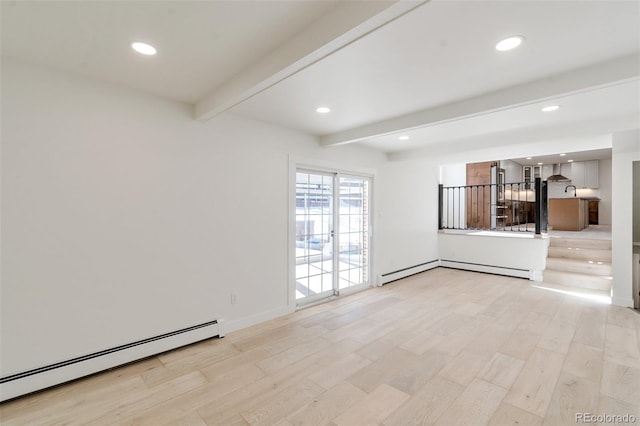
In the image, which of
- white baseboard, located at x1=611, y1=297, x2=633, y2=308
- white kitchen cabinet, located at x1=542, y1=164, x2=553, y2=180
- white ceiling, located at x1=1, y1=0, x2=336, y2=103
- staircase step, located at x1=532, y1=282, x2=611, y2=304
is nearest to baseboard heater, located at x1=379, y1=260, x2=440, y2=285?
staircase step, located at x1=532, y1=282, x2=611, y2=304

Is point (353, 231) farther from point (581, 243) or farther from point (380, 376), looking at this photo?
point (581, 243)

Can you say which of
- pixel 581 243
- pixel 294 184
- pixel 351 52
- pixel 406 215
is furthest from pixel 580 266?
pixel 351 52

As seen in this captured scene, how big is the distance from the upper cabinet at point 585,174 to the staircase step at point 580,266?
6.87m

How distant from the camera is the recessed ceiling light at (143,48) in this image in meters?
1.93

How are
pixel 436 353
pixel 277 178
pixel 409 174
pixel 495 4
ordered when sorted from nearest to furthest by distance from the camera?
pixel 495 4 → pixel 436 353 → pixel 277 178 → pixel 409 174

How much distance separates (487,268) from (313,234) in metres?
4.25

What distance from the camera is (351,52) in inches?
79.1

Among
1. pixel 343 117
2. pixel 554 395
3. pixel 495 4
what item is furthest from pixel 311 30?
pixel 554 395

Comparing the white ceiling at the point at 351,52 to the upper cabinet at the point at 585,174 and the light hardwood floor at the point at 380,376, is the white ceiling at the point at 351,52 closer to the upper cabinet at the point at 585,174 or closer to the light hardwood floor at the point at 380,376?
the light hardwood floor at the point at 380,376

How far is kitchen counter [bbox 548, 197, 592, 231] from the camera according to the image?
8.05 meters

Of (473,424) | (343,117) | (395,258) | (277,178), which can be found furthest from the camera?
(395,258)

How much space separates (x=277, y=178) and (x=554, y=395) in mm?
3322

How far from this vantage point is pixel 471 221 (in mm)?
8297

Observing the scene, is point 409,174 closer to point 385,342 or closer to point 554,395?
point 385,342
